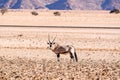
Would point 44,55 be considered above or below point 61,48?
below

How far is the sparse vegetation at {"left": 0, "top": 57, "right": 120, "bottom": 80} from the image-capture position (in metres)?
12.1

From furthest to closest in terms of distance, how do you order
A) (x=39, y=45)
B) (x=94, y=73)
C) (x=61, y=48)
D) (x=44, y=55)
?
(x=39, y=45)
(x=44, y=55)
(x=61, y=48)
(x=94, y=73)

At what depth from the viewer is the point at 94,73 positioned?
42.1 ft

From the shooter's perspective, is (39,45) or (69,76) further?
(39,45)

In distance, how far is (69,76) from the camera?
12.3m

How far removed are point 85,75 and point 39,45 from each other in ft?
39.2

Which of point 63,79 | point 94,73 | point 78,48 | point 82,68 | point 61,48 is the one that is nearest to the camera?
point 63,79

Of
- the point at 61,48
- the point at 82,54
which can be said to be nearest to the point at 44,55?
the point at 82,54

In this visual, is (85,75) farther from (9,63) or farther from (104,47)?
(104,47)

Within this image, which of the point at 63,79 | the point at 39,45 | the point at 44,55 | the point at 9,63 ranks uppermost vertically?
the point at 63,79

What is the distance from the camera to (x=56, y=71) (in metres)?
13.1

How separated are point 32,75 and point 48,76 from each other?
0.46m

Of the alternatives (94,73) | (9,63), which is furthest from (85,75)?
(9,63)

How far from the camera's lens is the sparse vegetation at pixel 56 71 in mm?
12086
